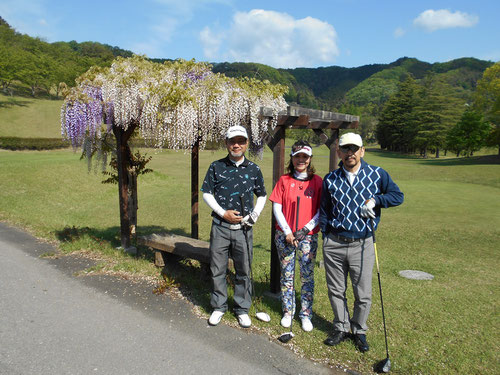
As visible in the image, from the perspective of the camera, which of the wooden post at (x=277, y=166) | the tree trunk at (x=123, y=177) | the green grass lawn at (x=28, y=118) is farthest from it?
the green grass lawn at (x=28, y=118)

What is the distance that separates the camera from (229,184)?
4.59 meters

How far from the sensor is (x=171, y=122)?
5.96 m

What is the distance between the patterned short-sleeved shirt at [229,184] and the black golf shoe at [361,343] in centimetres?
207

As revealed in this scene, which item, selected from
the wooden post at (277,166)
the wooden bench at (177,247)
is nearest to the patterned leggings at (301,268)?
the wooden post at (277,166)

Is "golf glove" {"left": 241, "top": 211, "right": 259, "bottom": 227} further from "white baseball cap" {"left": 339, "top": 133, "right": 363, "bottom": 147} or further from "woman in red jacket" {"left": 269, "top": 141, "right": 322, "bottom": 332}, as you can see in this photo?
"white baseball cap" {"left": 339, "top": 133, "right": 363, "bottom": 147}

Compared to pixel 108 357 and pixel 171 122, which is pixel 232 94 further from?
pixel 108 357

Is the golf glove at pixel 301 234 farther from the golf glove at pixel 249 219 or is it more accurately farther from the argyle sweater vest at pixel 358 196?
the golf glove at pixel 249 219

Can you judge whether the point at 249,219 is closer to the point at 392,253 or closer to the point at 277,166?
the point at 277,166

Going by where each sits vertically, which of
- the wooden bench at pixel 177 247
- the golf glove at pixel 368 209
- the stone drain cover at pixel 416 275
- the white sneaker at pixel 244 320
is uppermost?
the golf glove at pixel 368 209

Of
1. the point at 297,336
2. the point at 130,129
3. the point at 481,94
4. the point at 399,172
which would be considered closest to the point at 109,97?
the point at 130,129

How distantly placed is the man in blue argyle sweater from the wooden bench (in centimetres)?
211

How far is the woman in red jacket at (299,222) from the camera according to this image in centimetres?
443

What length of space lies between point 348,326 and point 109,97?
18.2 feet

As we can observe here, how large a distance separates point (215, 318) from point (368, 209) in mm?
2456
